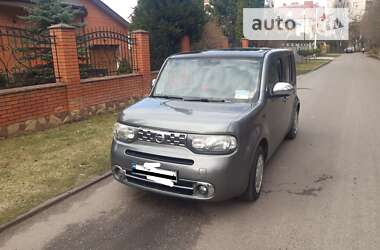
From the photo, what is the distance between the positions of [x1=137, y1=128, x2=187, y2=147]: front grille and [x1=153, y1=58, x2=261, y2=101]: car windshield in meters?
0.84

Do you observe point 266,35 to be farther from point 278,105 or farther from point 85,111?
point 278,105

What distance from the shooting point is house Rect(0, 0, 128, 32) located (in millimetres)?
11750

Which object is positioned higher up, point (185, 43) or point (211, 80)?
point (185, 43)

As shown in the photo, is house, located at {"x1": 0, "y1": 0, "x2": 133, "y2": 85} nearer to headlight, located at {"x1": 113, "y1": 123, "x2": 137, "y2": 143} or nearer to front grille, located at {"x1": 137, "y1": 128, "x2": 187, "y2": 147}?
headlight, located at {"x1": 113, "y1": 123, "x2": 137, "y2": 143}

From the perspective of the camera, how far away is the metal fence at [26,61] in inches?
277

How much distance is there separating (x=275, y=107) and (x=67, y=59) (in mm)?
4880

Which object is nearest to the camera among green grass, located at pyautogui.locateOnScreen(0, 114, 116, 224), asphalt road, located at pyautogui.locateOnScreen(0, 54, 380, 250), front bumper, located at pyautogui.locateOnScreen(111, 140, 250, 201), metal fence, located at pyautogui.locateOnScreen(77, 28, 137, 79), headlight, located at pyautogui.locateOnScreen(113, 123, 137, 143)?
asphalt road, located at pyautogui.locateOnScreen(0, 54, 380, 250)

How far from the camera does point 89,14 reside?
52.6ft

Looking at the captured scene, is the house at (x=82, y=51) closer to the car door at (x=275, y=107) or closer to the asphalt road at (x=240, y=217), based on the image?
the asphalt road at (x=240, y=217)

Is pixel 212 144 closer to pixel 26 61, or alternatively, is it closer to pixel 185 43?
pixel 26 61

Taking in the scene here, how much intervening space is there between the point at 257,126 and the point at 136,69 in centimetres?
692

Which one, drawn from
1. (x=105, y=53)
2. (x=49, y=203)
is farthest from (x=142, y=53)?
(x=49, y=203)

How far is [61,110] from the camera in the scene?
7.39 metres

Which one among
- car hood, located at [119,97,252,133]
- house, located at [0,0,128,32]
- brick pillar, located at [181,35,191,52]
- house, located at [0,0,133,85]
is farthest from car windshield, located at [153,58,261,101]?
house, located at [0,0,128,32]
